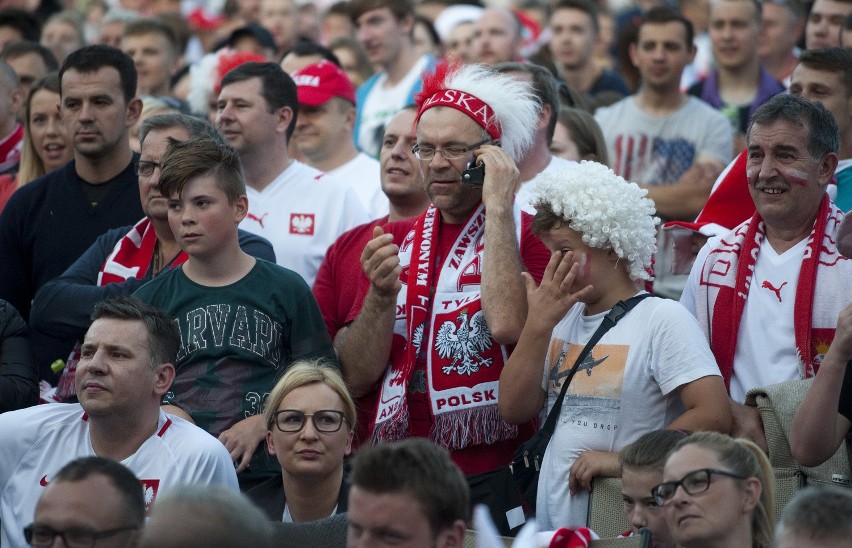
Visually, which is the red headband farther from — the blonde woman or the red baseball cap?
the blonde woman

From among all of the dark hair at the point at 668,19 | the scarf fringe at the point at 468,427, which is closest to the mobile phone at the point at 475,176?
the scarf fringe at the point at 468,427

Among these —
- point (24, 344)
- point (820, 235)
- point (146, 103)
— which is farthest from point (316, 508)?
point (146, 103)

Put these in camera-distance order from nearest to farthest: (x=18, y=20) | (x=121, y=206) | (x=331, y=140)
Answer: (x=121, y=206) → (x=331, y=140) → (x=18, y=20)

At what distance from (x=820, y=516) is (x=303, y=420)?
196 centimetres

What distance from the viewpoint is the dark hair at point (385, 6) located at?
33.3 ft

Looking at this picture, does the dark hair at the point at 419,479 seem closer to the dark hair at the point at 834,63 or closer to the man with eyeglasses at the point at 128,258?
the man with eyeglasses at the point at 128,258

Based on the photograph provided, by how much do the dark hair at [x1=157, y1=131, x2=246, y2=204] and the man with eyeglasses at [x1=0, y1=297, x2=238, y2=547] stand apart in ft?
2.13

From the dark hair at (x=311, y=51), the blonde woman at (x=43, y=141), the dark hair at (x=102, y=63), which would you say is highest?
the dark hair at (x=311, y=51)

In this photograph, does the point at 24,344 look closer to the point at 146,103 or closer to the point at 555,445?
the point at 555,445

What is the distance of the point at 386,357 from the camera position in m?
5.22

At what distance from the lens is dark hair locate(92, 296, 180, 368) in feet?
15.9

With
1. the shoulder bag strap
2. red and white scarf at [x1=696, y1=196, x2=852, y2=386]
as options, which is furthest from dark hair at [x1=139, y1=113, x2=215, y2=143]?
red and white scarf at [x1=696, y1=196, x2=852, y2=386]

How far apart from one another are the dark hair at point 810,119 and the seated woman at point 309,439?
6.43 ft

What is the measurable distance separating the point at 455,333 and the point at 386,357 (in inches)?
12.0
